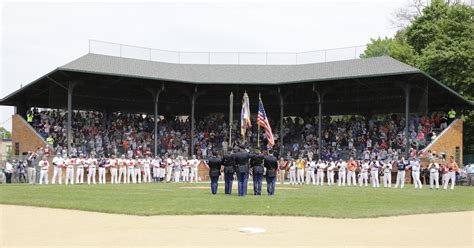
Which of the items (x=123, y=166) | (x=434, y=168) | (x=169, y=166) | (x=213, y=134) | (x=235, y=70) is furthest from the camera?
(x=235, y=70)

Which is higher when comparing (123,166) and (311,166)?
(311,166)

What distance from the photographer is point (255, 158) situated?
23828 millimetres

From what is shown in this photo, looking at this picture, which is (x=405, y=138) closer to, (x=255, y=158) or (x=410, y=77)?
(x=410, y=77)

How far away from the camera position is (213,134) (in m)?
46.9

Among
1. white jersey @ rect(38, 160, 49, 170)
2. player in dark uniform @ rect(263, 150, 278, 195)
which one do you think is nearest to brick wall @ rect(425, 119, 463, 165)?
player in dark uniform @ rect(263, 150, 278, 195)

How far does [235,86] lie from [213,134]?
385 centimetres

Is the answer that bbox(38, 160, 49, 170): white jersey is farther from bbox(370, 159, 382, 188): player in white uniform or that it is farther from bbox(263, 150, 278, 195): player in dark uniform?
bbox(370, 159, 382, 188): player in white uniform

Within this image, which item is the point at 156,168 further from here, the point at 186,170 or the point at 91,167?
the point at 91,167

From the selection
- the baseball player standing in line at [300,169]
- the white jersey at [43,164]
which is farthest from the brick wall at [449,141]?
Result: the white jersey at [43,164]

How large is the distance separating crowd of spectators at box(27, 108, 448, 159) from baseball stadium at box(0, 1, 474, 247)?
5.0 inches

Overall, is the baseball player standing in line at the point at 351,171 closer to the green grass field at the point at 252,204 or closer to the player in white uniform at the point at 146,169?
the green grass field at the point at 252,204

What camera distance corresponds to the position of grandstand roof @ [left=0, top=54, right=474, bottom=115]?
131 ft

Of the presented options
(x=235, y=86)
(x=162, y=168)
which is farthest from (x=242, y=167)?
(x=235, y=86)

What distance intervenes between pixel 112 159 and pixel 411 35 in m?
28.6
